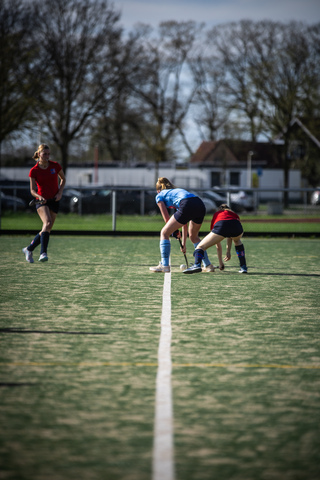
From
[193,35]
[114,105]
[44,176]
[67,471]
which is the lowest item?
[67,471]

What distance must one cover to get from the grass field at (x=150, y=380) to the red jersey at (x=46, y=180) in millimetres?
2614

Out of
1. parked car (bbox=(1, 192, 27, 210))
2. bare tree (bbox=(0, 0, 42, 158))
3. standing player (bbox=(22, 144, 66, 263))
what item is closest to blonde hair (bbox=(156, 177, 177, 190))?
standing player (bbox=(22, 144, 66, 263))

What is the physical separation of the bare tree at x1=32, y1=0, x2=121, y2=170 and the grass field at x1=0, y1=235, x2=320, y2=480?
30.8 m

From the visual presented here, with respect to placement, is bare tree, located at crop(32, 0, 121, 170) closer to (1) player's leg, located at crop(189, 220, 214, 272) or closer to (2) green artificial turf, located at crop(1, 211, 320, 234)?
(2) green artificial turf, located at crop(1, 211, 320, 234)

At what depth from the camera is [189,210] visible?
10.3 m

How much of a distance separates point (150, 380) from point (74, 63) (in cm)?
3853

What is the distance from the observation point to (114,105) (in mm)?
45344

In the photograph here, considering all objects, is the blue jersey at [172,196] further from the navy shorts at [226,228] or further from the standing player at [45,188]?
the standing player at [45,188]

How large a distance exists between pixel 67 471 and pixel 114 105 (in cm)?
4342

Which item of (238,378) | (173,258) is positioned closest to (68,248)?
(173,258)

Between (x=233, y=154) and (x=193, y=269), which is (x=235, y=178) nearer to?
(x=233, y=154)

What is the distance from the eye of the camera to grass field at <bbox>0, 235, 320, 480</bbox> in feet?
10.7

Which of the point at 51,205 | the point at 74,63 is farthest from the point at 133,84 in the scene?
the point at 51,205

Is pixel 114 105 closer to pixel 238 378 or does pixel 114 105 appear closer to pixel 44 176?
pixel 44 176
